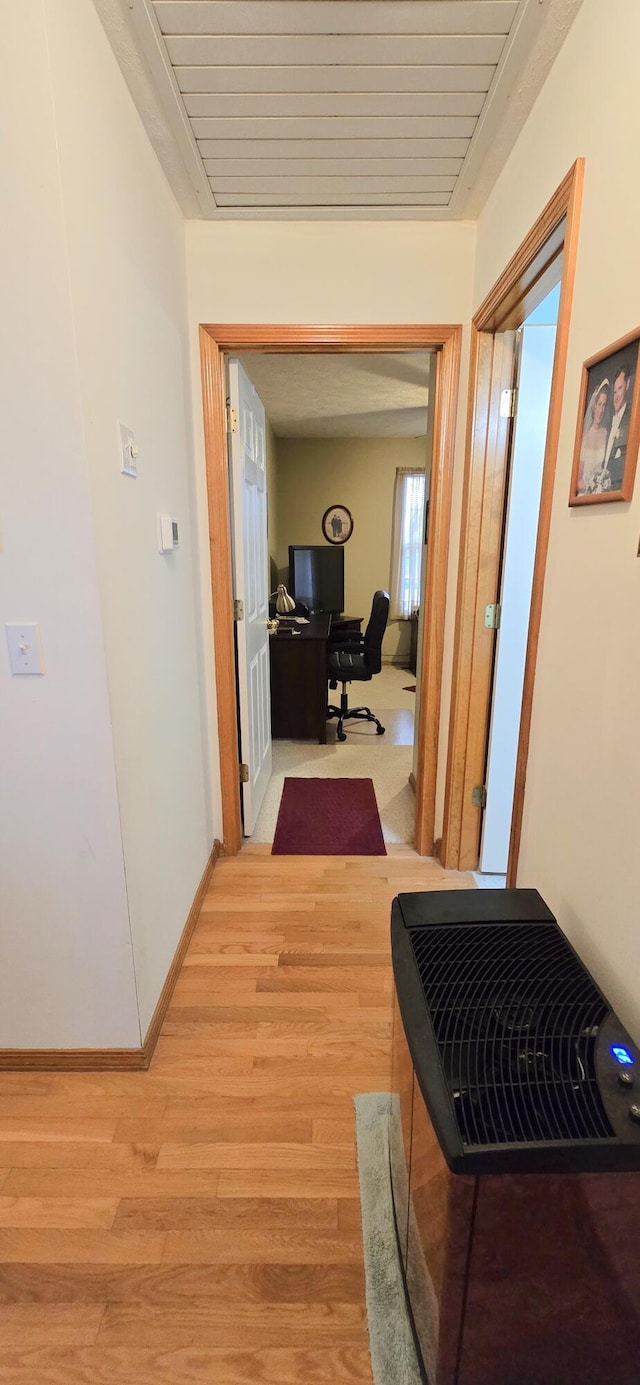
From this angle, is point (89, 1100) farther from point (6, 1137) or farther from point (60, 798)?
point (60, 798)

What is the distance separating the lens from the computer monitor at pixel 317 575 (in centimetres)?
561

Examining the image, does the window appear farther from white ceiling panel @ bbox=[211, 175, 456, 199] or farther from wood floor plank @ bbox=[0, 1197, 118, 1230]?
wood floor plank @ bbox=[0, 1197, 118, 1230]

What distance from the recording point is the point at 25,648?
1229 mm

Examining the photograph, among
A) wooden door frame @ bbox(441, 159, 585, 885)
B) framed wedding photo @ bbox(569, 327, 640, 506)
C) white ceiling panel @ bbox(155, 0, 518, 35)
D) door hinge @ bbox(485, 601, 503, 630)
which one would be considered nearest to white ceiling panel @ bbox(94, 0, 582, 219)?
white ceiling panel @ bbox(155, 0, 518, 35)

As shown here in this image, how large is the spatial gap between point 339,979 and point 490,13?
241 cm

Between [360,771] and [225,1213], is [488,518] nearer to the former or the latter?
[360,771]

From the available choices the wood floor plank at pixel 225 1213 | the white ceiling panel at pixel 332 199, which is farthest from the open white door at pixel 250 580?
the wood floor plank at pixel 225 1213

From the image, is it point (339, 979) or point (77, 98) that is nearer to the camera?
point (77, 98)

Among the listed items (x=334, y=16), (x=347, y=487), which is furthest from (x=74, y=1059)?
(x=347, y=487)

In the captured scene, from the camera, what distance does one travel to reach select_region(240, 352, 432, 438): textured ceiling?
3551 millimetres

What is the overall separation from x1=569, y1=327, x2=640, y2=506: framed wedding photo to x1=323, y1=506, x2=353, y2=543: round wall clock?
530cm

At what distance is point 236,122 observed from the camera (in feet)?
4.91

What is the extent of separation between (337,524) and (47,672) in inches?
213

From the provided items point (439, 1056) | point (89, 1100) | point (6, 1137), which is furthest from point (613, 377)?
point (6, 1137)
